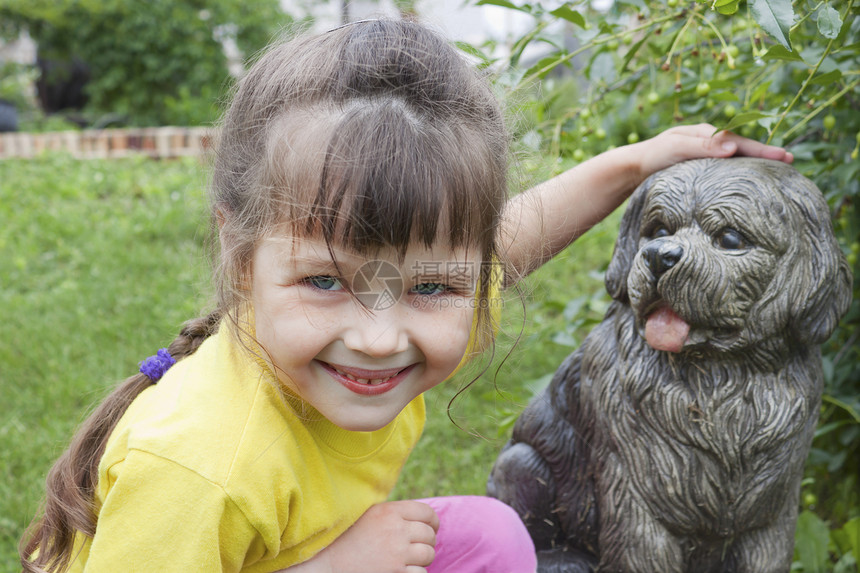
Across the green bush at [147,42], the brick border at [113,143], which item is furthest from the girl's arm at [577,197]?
the green bush at [147,42]

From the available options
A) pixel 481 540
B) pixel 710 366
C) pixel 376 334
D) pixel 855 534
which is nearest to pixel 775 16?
pixel 710 366

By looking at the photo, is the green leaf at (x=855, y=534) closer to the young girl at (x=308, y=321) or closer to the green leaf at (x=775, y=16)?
the young girl at (x=308, y=321)

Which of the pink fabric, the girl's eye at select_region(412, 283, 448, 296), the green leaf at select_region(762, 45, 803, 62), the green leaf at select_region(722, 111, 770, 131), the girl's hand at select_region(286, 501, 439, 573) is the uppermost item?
the green leaf at select_region(762, 45, 803, 62)

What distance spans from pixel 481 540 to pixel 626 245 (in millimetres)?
826

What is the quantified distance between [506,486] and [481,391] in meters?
1.57

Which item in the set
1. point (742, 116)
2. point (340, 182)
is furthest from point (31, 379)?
point (742, 116)

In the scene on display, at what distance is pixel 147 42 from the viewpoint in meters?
8.55

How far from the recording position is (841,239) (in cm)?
290

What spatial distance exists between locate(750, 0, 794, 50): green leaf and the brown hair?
553 millimetres

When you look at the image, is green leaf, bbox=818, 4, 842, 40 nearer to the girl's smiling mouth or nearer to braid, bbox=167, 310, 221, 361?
the girl's smiling mouth

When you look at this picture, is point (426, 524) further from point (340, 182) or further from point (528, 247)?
point (340, 182)

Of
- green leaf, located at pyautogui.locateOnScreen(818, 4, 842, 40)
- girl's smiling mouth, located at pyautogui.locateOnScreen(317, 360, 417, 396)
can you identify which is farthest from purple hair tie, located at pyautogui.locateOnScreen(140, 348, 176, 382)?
green leaf, located at pyautogui.locateOnScreen(818, 4, 842, 40)

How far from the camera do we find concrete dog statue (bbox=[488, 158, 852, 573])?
5.67ft

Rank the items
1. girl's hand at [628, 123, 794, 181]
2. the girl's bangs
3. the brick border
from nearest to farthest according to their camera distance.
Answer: the girl's bangs
girl's hand at [628, 123, 794, 181]
the brick border
